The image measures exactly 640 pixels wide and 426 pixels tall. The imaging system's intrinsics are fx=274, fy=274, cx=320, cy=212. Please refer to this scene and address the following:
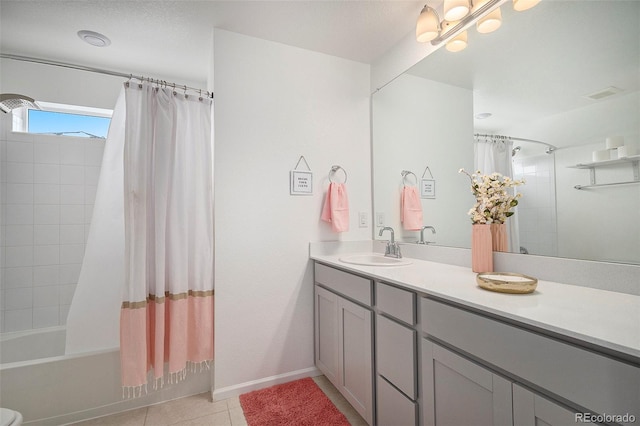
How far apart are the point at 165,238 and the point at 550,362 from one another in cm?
191

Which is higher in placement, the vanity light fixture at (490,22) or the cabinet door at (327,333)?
the vanity light fixture at (490,22)

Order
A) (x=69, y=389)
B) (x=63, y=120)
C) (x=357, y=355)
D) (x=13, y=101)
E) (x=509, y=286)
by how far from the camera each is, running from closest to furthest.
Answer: (x=509, y=286), (x=357, y=355), (x=69, y=389), (x=13, y=101), (x=63, y=120)

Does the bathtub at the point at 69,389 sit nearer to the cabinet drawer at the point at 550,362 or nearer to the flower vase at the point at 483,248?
the cabinet drawer at the point at 550,362

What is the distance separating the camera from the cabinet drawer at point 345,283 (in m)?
1.45

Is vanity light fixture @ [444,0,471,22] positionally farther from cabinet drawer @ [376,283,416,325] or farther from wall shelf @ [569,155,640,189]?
cabinet drawer @ [376,283,416,325]

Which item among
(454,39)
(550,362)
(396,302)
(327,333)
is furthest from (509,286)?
(454,39)

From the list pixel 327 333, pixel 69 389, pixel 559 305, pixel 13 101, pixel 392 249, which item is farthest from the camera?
pixel 392 249

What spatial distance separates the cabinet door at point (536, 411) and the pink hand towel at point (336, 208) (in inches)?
→ 54.5

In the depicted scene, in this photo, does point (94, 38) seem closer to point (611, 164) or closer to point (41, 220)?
point (41, 220)

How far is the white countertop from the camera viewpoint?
641 mm

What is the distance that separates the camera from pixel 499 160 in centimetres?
143

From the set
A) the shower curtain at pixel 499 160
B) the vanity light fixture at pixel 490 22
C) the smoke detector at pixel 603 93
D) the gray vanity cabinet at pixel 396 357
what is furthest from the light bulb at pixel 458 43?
the gray vanity cabinet at pixel 396 357

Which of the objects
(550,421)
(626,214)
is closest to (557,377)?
(550,421)

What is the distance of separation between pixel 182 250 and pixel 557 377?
1.85 metres
